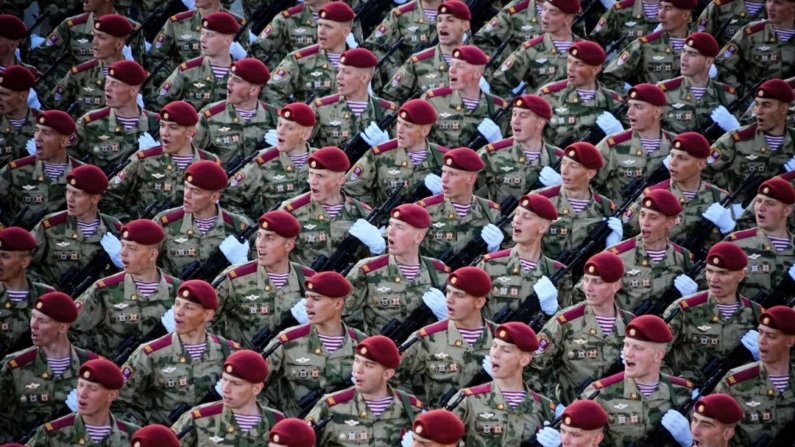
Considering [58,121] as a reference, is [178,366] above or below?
below

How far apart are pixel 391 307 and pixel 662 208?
2.52m

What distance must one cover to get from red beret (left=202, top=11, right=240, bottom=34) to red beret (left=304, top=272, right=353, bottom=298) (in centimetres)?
436

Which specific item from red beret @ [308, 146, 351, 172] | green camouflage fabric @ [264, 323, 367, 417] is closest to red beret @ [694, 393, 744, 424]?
green camouflage fabric @ [264, 323, 367, 417]

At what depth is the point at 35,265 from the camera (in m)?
16.2

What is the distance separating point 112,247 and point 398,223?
2.48m

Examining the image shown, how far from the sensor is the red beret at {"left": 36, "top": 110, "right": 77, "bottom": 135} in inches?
660

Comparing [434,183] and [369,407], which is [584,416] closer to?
[369,407]

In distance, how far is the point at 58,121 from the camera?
16.8 meters

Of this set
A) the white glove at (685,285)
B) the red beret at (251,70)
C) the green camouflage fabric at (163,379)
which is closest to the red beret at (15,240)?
the green camouflage fabric at (163,379)

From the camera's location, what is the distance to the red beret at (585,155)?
54.4 feet

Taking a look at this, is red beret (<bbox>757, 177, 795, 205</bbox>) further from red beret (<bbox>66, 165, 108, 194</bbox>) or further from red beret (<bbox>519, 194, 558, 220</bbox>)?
red beret (<bbox>66, 165, 108, 194</bbox>)

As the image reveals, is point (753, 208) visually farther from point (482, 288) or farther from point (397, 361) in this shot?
point (397, 361)

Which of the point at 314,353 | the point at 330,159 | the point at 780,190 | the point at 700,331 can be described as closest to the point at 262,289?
the point at 314,353

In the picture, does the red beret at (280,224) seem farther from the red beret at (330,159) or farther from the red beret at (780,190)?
the red beret at (780,190)
